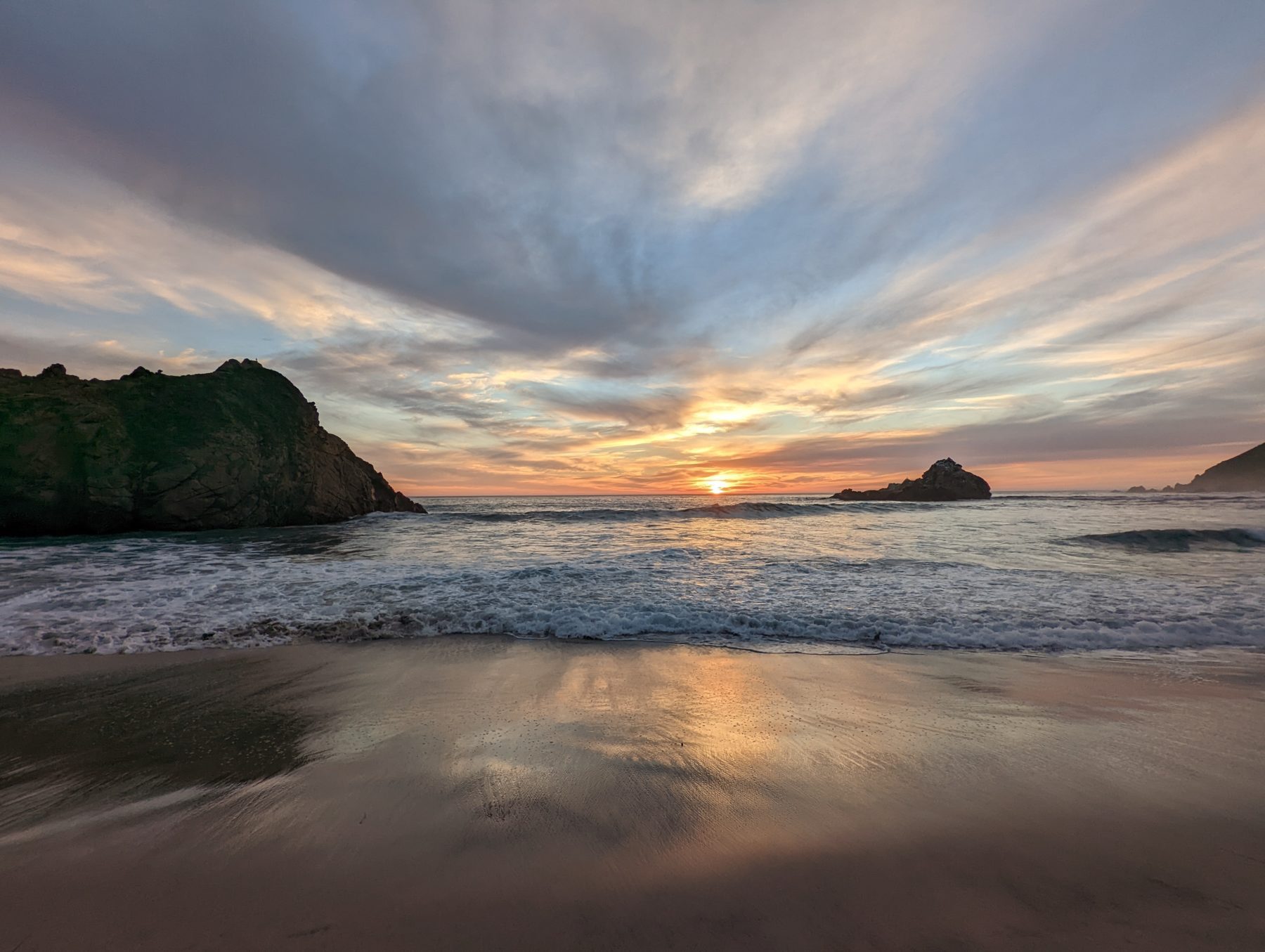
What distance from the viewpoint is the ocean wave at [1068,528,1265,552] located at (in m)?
15.8

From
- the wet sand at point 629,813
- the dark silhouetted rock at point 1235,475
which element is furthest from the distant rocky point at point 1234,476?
the wet sand at point 629,813

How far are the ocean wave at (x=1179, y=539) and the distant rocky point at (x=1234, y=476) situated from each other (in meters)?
99.3

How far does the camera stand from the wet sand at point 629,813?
195 centimetres

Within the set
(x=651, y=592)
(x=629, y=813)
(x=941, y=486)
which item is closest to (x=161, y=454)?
(x=651, y=592)

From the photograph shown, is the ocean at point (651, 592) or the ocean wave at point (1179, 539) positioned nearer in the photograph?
the ocean at point (651, 592)

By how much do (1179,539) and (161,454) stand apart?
1584 inches

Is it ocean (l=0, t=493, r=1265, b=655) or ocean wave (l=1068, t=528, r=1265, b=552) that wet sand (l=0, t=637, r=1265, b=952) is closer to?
ocean (l=0, t=493, r=1265, b=655)

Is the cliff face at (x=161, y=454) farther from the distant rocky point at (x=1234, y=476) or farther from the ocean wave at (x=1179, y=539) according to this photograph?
the distant rocky point at (x=1234, y=476)

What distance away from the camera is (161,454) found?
20406 millimetres

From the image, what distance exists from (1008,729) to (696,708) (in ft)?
8.14

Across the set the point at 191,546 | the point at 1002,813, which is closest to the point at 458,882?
the point at 1002,813

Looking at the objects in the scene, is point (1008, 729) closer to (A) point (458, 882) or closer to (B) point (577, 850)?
(B) point (577, 850)

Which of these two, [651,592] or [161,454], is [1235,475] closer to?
[651,592]

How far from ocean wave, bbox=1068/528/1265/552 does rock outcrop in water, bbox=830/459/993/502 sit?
1273 inches
